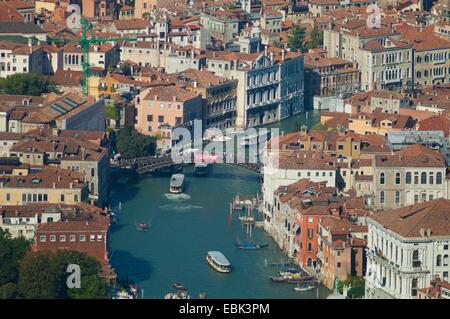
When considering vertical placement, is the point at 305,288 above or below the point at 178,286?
below

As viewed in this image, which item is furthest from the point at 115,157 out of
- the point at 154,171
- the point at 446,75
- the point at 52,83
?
the point at 446,75

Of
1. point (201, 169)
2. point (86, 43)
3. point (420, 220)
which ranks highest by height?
point (420, 220)

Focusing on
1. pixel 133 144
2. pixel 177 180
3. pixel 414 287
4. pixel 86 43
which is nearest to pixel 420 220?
pixel 414 287

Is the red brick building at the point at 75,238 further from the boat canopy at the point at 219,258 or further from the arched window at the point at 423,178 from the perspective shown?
the arched window at the point at 423,178

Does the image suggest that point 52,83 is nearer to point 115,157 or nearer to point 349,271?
point 115,157

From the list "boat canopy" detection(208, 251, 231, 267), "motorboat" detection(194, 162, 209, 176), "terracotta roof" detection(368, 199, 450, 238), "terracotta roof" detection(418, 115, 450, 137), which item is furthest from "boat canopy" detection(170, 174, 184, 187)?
"terracotta roof" detection(368, 199, 450, 238)

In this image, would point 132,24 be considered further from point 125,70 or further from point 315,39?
point 125,70

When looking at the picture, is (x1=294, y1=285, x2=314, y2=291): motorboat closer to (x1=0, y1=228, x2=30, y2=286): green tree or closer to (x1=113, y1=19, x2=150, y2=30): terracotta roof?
(x1=0, y1=228, x2=30, y2=286): green tree
